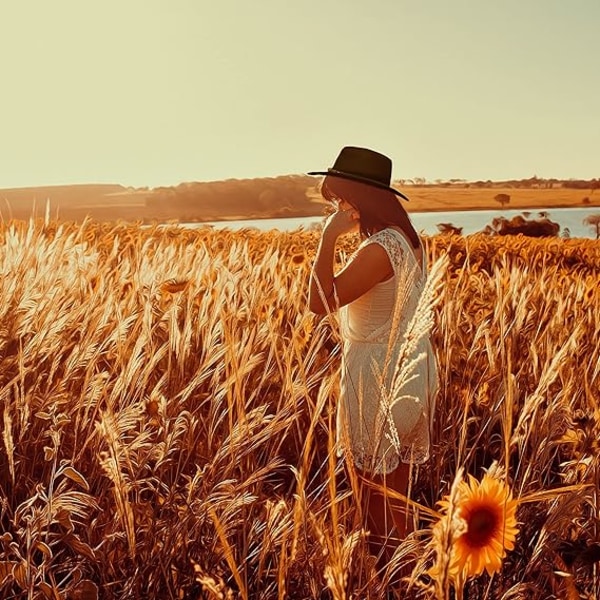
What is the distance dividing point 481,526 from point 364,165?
58.9 inches

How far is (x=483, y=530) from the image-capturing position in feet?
3.82

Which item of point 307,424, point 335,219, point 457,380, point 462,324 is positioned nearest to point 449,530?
point 335,219

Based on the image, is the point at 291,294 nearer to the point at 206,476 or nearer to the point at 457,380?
the point at 457,380

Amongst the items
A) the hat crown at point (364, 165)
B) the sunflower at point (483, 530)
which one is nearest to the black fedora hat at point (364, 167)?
the hat crown at point (364, 165)

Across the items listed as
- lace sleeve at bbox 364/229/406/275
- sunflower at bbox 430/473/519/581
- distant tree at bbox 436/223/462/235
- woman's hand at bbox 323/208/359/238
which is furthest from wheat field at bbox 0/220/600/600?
distant tree at bbox 436/223/462/235

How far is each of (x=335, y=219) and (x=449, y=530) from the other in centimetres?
173

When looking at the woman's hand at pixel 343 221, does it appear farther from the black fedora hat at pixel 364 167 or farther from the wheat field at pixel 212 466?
the wheat field at pixel 212 466

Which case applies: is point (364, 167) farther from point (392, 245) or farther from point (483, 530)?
point (483, 530)

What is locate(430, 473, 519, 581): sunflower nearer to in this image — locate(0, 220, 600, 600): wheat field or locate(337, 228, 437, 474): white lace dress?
locate(0, 220, 600, 600): wheat field

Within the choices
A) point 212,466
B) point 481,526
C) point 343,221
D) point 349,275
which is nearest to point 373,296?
point 349,275

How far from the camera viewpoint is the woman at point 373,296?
92.0 inches

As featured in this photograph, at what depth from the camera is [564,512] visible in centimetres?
137

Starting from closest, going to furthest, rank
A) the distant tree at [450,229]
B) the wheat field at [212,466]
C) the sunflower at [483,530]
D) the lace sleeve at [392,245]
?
the sunflower at [483,530], the wheat field at [212,466], the lace sleeve at [392,245], the distant tree at [450,229]

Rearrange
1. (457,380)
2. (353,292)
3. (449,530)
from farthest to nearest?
(457,380), (353,292), (449,530)
